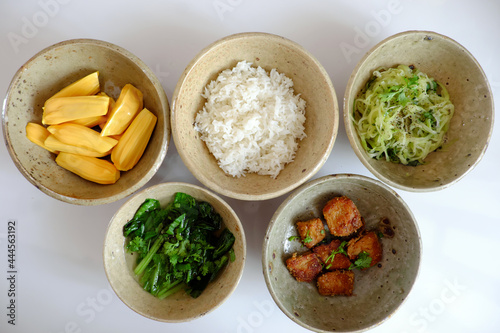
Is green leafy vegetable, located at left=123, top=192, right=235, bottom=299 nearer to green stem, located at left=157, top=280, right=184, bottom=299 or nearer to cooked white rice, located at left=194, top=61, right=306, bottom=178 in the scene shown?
green stem, located at left=157, top=280, right=184, bottom=299

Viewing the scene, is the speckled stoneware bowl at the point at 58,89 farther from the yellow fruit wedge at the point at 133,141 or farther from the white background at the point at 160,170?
the white background at the point at 160,170

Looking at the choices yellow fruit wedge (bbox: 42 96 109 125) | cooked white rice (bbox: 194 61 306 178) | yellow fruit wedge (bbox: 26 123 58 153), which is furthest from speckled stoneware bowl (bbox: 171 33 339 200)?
yellow fruit wedge (bbox: 26 123 58 153)

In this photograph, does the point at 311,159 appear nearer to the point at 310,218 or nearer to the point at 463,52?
the point at 310,218

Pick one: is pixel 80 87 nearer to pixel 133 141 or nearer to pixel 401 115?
pixel 133 141

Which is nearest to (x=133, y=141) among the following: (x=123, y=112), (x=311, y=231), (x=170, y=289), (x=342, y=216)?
(x=123, y=112)

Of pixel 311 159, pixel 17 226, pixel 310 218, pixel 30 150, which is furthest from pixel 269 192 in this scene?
pixel 17 226

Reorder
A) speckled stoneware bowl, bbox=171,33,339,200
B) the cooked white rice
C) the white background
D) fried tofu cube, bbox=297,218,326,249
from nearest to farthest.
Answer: speckled stoneware bowl, bbox=171,33,339,200
the cooked white rice
fried tofu cube, bbox=297,218,326,249
the white background
